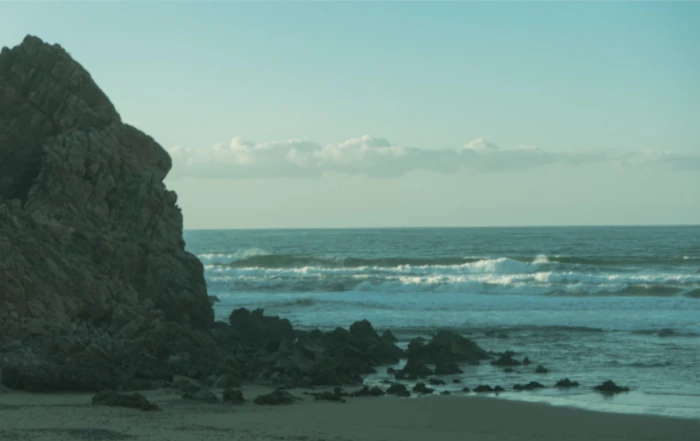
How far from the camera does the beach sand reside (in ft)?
34.7

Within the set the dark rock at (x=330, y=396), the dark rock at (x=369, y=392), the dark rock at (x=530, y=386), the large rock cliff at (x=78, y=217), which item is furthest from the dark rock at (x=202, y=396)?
the dark rock at (x=530, y=386)

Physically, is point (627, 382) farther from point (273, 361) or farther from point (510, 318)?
point (510, 318)

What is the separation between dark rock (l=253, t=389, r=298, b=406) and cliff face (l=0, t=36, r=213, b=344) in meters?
4.66

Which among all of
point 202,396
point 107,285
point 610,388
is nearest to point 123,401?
point 202,396

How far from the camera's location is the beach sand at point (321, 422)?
10578 mm

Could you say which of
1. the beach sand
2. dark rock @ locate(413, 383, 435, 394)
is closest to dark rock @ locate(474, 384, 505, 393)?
dark rock @ locate(413, 383, 435, 394)

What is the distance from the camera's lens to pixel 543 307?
33.8m

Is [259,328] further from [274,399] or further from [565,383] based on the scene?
[565,383]

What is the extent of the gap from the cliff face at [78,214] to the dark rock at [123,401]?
3817mm

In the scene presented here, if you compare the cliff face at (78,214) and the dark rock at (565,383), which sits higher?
the cliff face at (78,214)

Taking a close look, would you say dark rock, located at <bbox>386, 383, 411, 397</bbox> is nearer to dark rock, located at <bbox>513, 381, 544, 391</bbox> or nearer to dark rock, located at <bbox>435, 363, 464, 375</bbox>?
dark rock, located at <bbox>513, 381, 544, 391</bbox>

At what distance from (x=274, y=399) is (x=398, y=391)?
2.75 m

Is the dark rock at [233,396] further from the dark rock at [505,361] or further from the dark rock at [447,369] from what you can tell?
the dark rock at [505,361]

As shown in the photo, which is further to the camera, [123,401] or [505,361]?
[505,361]
